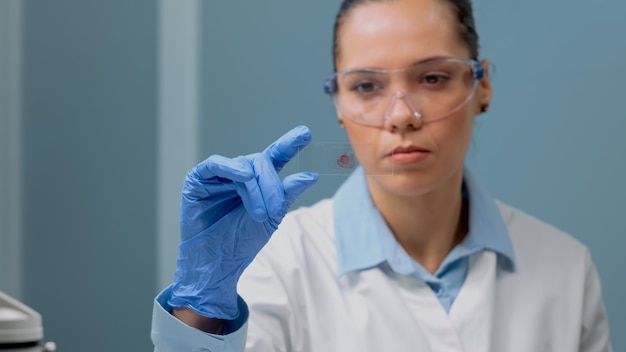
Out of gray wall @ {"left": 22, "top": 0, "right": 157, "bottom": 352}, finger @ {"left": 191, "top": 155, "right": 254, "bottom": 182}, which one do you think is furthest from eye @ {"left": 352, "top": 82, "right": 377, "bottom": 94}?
gray wall @ {"left": 22, "top": 0, "right": 157, "bottom": 352}

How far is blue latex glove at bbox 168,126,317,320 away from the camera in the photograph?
130 centimetres

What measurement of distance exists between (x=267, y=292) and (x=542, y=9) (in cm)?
115

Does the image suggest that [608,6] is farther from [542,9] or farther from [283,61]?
[283,61]

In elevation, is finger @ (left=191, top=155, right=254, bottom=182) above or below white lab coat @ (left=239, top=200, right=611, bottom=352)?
above

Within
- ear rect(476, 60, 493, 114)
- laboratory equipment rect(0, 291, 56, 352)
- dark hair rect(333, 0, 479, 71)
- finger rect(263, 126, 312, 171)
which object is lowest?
laboratory equipment rect(0, 291, 56, 352)

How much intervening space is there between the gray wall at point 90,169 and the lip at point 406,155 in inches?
34.2

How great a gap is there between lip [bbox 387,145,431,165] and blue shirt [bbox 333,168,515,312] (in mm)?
222

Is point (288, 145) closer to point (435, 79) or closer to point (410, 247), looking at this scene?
point (435, 79)

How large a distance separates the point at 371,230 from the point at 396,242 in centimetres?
7

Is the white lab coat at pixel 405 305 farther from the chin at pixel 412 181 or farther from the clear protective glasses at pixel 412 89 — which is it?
the clear protective glasses at pixel 412 89

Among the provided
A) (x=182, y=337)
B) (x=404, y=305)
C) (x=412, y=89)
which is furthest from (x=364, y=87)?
(x=182, y=337)

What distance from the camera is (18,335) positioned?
33.5 inches

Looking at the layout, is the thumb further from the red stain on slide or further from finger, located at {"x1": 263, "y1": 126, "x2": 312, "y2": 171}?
the red stain on slide

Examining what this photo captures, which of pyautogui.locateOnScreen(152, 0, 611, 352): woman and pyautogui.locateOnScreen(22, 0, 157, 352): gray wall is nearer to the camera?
pyautogui.locateOnScreen(152, 0, 611, 352): woman
